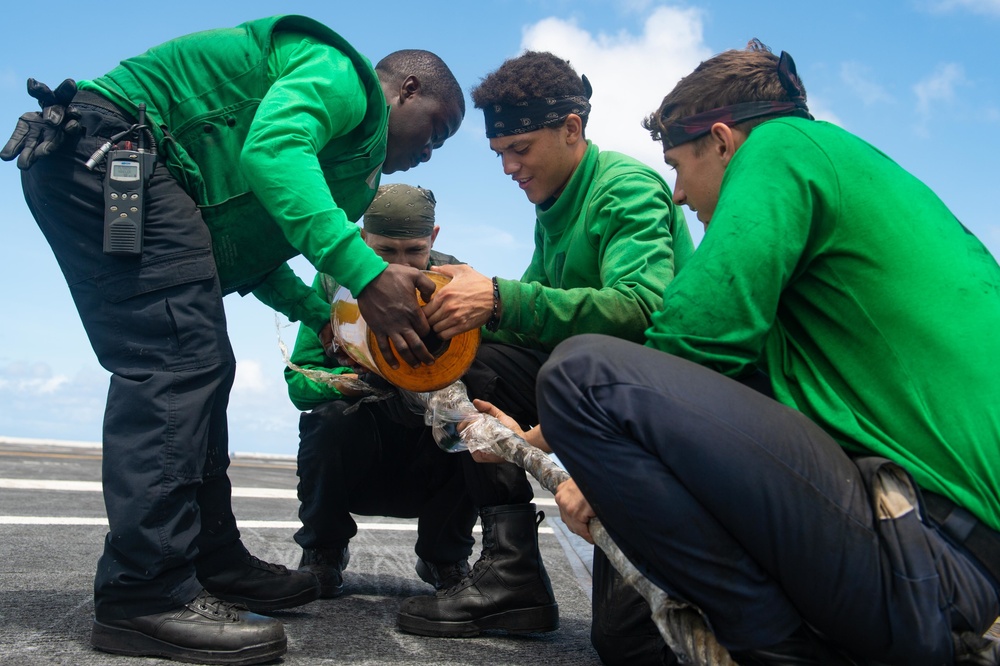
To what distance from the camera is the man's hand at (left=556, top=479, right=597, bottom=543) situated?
1964 mm

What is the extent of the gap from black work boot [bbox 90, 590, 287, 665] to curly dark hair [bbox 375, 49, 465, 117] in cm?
180

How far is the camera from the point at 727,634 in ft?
5.69

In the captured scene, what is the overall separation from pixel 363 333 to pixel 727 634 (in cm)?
154

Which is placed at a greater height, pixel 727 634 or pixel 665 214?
pixel 665 214

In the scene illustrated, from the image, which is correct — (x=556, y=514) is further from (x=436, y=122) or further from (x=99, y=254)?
(x=99, y=254)

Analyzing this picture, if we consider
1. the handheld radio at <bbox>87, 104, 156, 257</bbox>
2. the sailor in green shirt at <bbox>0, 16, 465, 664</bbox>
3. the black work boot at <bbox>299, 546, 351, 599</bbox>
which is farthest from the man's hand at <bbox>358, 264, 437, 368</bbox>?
the black work boot at <bbox>299, 546, 351, 599</bbox>

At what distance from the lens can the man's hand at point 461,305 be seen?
2.51m

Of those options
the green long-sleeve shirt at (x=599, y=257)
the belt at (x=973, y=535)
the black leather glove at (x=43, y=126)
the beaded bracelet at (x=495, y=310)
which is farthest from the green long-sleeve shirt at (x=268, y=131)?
the belt at (x=973, y=535)

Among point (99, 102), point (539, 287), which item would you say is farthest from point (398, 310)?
point (99, 102)

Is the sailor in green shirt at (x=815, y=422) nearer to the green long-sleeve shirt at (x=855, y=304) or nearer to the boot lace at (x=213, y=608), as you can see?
the green long-sleeve shirt at (x=855, y=304)

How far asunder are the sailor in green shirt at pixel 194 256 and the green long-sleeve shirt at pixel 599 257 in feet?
1.26

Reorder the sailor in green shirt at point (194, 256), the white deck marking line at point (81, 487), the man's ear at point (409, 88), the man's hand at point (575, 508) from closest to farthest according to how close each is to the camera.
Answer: the man's hand at point (575, 508)
the sailor in green shirt at point (194, 256)
the man's ear at point (409, 88)
the white deck marking line at point (81, 487)

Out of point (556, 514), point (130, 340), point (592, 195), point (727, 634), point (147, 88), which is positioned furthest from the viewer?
point (556, 514)

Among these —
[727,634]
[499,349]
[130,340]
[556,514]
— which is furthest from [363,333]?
[556,514]
